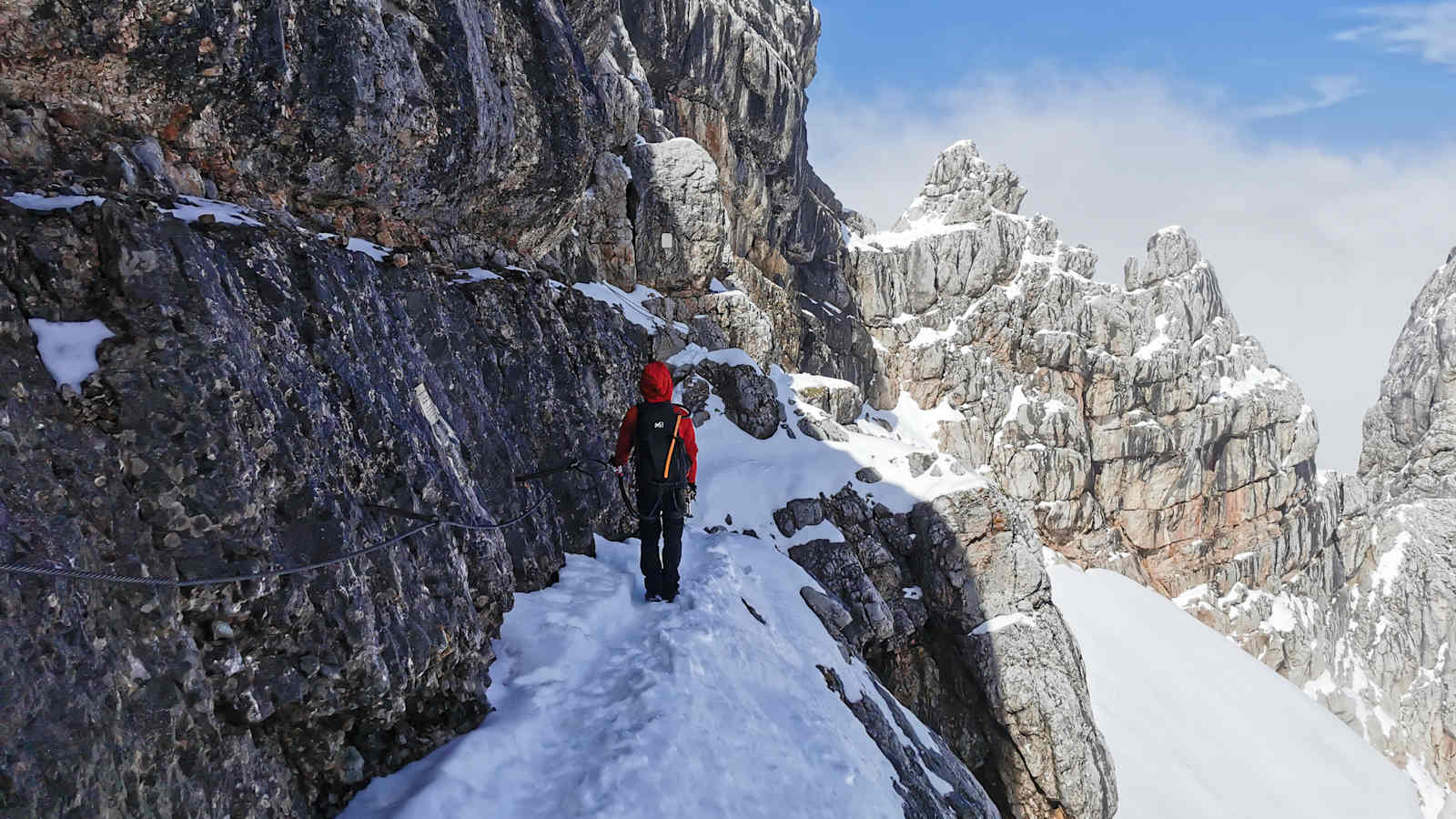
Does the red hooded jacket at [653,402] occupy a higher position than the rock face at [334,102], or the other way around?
the rock face at [334,102]

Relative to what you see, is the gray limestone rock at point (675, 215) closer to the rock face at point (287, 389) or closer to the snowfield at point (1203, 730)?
the rock face at point (287, 389)

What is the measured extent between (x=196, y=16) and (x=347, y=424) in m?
5.23

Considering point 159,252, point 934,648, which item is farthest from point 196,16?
point 934,648

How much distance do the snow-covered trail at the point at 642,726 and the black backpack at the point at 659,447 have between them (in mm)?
1768

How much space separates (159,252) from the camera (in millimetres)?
5695

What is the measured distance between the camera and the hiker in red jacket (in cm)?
994

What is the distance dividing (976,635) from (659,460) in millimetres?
17369

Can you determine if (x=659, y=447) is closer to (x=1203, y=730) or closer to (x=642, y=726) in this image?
(x=642, y=726)

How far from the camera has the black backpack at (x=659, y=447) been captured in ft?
32.5

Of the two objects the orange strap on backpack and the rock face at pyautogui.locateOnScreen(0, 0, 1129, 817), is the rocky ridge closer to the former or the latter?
the rock face at pyautogui.locateOnScreen(0, 0, 1129, 817)

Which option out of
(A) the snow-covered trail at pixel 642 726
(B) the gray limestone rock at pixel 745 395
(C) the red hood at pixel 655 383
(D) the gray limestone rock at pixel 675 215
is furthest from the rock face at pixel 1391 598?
(C) the red hood at pixel 655 383

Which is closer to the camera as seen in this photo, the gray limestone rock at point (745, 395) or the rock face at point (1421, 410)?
the gray limestone rock at point (745, 395)

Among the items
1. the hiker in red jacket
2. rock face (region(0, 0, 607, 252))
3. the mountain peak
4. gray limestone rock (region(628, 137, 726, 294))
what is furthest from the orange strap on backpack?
the mountain peak

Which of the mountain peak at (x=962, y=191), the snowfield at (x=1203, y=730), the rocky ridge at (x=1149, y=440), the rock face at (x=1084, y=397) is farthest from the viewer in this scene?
the mountain peak at (x=962, y=191)
